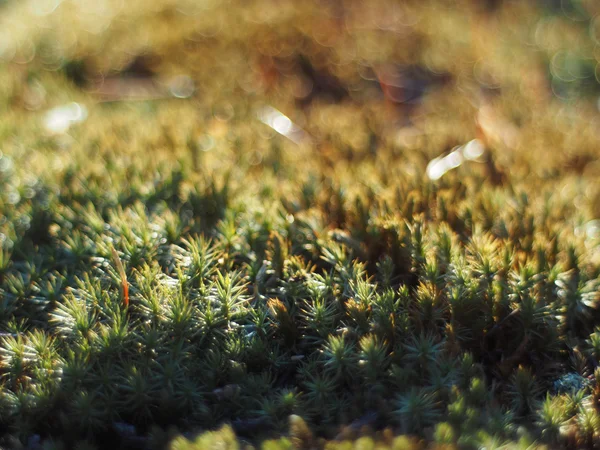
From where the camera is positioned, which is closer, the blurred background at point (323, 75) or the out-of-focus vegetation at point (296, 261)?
the out-of-focus vegetation at point (296, 261)

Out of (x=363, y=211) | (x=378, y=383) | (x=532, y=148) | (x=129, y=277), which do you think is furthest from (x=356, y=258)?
(x=532, y=148)

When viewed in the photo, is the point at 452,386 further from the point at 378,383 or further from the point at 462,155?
the point at 462,155

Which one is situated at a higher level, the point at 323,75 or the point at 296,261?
the point at 296,261

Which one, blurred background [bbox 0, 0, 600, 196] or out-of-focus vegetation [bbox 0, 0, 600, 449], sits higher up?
out-of-focus vegetation [bbox 0, 0, 600, 449]

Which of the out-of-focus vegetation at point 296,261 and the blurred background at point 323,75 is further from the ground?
the out-of-focus vegetation at point 296,261

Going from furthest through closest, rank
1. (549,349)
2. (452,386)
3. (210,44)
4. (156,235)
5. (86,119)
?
(210,44) < (86,119) < (156,235) < (549,349) < (452,386)

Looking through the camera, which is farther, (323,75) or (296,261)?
(323,75)

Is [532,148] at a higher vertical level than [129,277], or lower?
lower

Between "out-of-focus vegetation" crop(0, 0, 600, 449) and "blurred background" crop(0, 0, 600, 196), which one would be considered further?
"blurred background" crop(0, 0, 600, 196)
